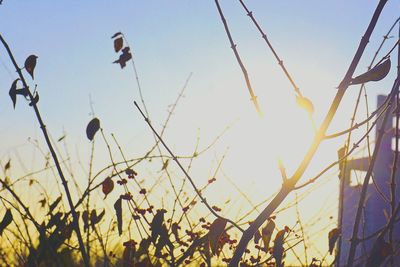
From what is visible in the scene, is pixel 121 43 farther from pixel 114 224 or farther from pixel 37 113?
pixel 114 224

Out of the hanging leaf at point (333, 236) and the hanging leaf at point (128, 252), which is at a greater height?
the hanging leaf at point (128, 252)

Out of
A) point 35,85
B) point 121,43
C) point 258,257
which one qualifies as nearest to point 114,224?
point 258,257

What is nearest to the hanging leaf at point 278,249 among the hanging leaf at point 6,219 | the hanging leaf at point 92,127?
the hanging leaf at point 92,127

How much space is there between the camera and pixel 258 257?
447cm

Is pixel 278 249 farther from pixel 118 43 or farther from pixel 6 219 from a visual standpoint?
pixel 118 43

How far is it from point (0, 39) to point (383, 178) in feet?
49.4

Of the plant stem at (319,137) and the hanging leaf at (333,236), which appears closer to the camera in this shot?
the plant stem at (319,137)

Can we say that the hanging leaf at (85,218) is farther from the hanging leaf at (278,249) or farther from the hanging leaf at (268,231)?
the hanging leaf at (278,249)

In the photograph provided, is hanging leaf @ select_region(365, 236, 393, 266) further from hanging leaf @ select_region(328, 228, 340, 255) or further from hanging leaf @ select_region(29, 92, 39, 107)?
hanging leaf @ select_region(29, 92, 39, 107)

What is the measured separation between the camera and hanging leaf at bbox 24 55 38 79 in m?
2.96

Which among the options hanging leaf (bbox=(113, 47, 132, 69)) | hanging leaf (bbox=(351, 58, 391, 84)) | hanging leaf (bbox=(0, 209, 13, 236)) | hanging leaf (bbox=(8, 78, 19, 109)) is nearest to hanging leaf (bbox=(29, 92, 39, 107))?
hanging leaf (bbox=(8, 78, 19, 109))

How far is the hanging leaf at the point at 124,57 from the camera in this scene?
3751mm

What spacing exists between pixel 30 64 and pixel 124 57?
0.92 m

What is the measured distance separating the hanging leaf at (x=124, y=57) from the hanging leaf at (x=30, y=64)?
79cm
